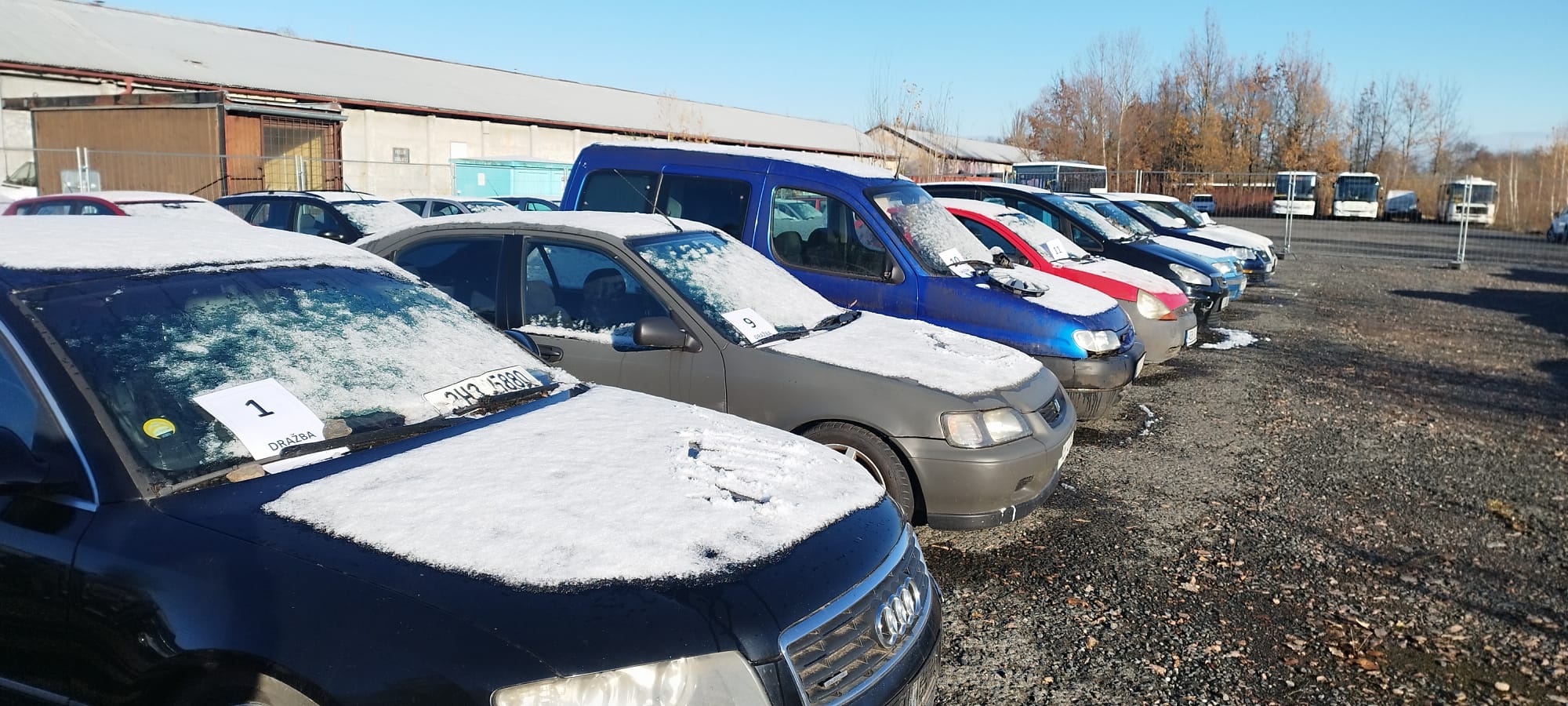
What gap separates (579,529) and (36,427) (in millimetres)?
1334

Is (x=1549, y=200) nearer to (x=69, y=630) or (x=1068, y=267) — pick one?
(x=1068, y=267)

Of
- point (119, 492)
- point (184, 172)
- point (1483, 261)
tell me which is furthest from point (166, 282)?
point (1483, 261)

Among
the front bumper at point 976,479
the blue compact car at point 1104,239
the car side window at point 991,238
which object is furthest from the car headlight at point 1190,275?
the front bumper at point 976,479

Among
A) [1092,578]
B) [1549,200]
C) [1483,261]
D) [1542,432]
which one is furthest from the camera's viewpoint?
[1549,200]

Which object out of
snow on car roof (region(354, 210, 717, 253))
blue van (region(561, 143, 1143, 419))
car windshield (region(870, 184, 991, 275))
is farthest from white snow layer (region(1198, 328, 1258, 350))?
snow on car roof (region(354, 210, 717, 253))

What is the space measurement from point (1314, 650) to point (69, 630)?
420 centimetres

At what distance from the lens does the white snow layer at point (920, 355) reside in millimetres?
4773

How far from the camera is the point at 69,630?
2188 millimetres

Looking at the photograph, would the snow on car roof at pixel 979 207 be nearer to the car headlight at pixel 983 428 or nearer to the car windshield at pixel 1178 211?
the car headlight at pixel 983 428

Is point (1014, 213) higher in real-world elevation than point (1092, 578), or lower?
higher

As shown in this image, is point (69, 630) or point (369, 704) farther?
point (69, 630)

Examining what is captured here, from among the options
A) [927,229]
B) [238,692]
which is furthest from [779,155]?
[238,692]

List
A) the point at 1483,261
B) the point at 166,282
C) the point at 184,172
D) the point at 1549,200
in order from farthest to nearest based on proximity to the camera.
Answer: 1. the point at 1549,200
2. the point at 1483,261
3. the point at 184,172
4. the point at 166,282

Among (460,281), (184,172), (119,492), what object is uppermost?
(184,172)
